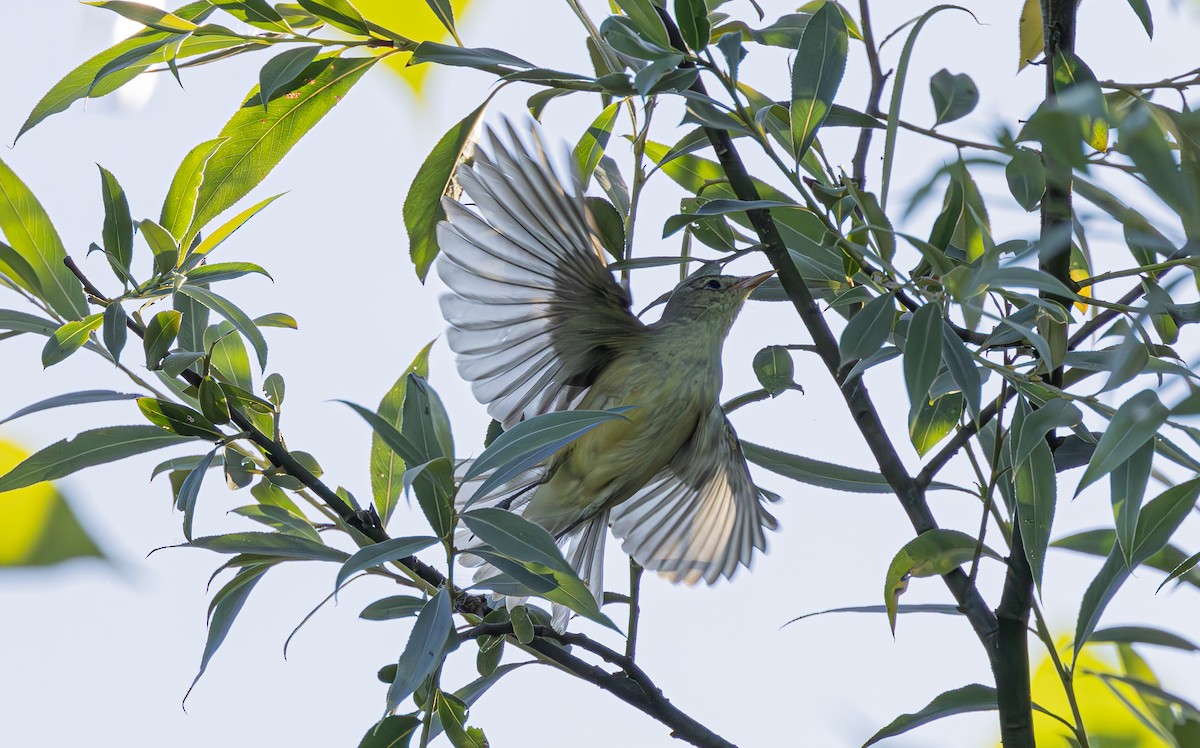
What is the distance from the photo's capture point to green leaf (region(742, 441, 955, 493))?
5.15 feet

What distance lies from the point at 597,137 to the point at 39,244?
0.67 metres

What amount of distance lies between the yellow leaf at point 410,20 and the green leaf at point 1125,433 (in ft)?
3.22

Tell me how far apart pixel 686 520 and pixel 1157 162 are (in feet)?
5.63

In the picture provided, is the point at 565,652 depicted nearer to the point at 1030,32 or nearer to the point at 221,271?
the point at 221,271

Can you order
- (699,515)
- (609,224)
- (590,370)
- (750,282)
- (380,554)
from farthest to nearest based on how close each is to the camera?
(699,515) < (750,282) < (590,370) < (609,224) < (380,554)

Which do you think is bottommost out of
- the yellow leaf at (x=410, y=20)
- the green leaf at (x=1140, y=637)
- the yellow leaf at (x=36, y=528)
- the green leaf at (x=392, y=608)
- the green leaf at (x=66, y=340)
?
the yellow leaf at (x=36, y=528)

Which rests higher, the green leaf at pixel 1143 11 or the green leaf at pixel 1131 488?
the green leaf at pixel 1143 11

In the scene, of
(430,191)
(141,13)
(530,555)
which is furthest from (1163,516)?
(141,13)

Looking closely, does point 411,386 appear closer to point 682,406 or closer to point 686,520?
point 682,406

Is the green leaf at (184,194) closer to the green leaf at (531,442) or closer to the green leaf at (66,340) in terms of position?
the green leaf at (66,340)

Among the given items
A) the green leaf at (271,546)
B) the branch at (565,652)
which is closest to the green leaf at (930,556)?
the branch at (565,652)

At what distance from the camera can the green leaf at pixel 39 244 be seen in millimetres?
1236

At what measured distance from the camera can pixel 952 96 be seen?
138cm

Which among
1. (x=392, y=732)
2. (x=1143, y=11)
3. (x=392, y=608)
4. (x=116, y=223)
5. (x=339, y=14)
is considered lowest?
(x=392, y=732)
